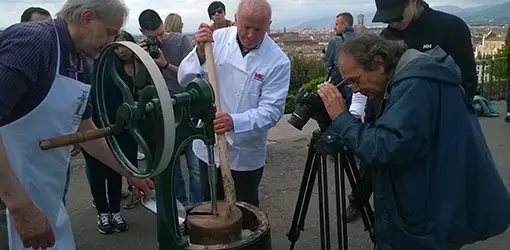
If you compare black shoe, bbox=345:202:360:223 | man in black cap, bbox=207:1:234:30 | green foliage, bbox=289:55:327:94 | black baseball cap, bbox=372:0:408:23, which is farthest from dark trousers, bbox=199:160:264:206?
green foliage, bbox=289:55:327:94

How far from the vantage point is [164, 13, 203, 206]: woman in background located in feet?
12.6

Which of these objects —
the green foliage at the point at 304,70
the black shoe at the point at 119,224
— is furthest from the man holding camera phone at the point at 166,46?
the green foliage at the point at 304,70

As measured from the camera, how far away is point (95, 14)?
6.59 ft

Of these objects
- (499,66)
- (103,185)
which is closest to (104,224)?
(103,185)

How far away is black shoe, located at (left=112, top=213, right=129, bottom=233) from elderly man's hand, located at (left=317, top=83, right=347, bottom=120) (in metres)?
2.37

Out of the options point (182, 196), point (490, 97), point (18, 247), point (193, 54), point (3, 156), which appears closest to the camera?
point (3, 156)

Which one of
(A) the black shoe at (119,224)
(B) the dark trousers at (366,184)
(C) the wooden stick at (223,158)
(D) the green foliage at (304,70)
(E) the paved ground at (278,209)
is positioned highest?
(C) the wooden stick at (223,158)

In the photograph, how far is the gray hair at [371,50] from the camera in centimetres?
202

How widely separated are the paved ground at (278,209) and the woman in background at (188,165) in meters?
0.34

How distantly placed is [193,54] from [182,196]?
1529 millimetres

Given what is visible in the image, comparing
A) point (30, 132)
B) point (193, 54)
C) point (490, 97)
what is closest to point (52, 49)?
point (30, 132)

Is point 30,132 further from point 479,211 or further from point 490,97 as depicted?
point 490,97

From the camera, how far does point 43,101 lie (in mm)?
1982

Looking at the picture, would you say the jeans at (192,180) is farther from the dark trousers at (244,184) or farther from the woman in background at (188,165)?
the dark trousers at (244,184)
